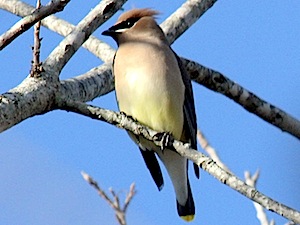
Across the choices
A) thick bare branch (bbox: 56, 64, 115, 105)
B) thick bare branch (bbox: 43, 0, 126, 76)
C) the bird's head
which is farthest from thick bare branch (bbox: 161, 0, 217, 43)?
thick bare branch (bbox: 43, 0, 126, 76)

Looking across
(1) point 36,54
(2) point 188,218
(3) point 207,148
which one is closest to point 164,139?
(3) point 207,148

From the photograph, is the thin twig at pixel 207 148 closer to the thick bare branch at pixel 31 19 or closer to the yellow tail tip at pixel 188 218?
the yellow tail tip at pixel 188 218

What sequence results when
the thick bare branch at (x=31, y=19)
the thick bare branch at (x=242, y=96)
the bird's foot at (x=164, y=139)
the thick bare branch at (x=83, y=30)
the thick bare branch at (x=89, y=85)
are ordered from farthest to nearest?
the thick bare branch at (x=242, y=96) < the bird's foot at (x=164, y=139) < the thick bare branch at (x=89, y=85) < the thick bare branch at (x=83, y=30) < the thick bare branch at (x=31, y=19)

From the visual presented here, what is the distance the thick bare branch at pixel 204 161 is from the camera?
270 cm

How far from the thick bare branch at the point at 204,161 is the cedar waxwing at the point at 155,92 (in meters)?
0.32

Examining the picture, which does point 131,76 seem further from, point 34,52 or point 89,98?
point 34,52

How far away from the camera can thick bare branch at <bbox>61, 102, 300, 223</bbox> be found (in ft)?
8.86

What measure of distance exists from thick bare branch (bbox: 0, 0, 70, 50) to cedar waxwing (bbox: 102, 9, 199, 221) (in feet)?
4.82

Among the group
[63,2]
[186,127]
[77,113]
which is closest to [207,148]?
[186,127]

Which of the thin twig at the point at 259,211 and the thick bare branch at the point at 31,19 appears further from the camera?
the thin twig at the point at 259,211

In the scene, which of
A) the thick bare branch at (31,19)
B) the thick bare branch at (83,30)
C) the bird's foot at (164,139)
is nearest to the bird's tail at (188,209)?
the bird's foot at (164,139)

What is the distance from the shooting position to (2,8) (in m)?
4.86

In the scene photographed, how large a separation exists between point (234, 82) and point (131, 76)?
2.06 ft

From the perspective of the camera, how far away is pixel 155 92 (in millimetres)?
4152
